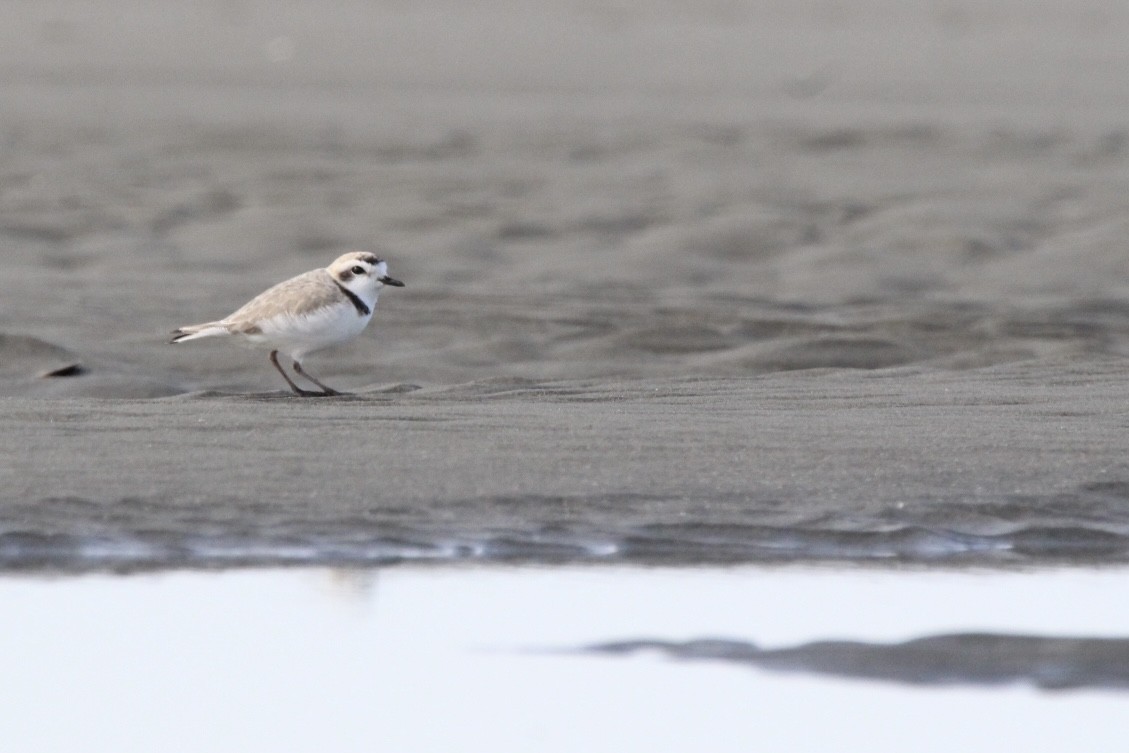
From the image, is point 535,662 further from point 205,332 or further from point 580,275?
point 580,275

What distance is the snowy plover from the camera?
25.8 ft

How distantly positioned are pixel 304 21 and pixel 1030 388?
1593 centimetres

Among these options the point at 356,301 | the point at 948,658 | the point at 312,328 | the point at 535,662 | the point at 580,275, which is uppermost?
the point at 580,275

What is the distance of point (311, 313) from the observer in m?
7.86

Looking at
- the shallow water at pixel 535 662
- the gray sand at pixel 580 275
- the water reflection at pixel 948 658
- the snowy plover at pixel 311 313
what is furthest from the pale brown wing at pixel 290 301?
the water reflection at pixel 948 658

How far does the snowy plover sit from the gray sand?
23cm

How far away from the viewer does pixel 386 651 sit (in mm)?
4867

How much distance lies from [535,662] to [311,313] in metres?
3.25

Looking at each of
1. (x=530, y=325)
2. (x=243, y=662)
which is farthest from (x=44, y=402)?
(x=530, y=325)

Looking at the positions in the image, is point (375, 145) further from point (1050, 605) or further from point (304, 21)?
point (1050, 605)

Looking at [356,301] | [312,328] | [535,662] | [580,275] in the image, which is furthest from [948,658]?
[580,275]

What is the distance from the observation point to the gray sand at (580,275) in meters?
6.18

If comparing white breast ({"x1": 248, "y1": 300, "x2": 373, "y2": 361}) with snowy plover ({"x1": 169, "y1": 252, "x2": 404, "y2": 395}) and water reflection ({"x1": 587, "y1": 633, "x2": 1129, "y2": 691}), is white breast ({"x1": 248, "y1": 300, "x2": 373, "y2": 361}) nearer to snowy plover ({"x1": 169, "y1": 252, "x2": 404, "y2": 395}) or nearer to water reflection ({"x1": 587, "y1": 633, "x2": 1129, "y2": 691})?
snowy plover ({"x1": 169, "y1": 252, "x2": 404, "y2": 395})

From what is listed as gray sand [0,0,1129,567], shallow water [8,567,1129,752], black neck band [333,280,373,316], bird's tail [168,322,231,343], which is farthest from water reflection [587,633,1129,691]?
bird's tail [168,322,231,343]
